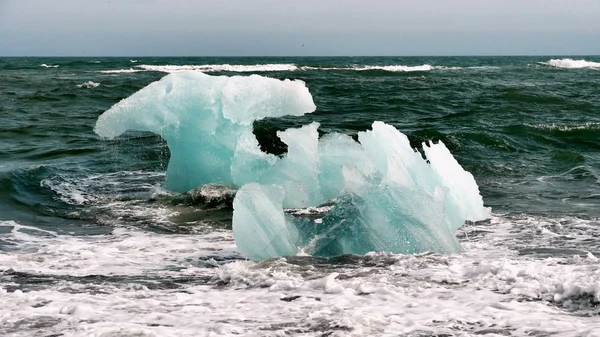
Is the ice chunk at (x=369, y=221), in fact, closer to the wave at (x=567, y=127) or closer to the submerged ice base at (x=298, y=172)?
the submerged ice base at (x=298, y=172)

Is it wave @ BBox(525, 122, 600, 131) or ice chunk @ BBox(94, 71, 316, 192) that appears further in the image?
wave @ BBox(525, 122, 600, 131)

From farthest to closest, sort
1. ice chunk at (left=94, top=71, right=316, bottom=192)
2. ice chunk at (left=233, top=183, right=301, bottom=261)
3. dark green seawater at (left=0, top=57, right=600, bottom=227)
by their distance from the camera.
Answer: dark green seawater at (left=0, top=57, right=600, bottom=227) → ice chunk at (left=94, top=71, right=316, bottom=192) → ice chunk at (left=233, top=183, right=301, bottom=261)

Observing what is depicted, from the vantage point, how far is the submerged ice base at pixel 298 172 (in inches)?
256

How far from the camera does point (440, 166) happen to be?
783cm

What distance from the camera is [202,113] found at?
962cm

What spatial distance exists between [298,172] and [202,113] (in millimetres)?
1836

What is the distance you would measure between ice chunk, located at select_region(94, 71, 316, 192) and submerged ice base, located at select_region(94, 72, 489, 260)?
14 millimetres

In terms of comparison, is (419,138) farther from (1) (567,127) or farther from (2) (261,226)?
(2) (261,226)

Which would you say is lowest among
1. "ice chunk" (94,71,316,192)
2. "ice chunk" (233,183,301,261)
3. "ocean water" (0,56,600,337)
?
"ocean water" (0,56,600,337)

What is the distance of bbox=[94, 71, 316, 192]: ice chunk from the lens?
30.4 ft

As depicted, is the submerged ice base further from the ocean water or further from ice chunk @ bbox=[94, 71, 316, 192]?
the ocean water

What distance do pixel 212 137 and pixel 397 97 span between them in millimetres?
15300

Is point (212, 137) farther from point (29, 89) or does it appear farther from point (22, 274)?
point (29, 89)

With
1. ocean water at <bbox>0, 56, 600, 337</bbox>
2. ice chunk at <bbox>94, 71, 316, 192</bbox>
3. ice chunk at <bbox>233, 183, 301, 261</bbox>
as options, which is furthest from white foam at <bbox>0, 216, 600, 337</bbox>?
ice chunk at <bbox>94, 71, 316, 192</bbox>
